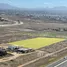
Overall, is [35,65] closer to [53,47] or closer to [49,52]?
[49,52]

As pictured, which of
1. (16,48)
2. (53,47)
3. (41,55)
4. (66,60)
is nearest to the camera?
(66,60)

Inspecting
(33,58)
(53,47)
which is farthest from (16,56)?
(53,47)

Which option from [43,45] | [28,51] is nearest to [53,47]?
[43,45]

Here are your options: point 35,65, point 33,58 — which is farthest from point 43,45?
point 35,65

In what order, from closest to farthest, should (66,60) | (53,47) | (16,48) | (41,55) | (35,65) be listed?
(35,65) < (66,60) < (41,55) < (16,48) < (53,47)

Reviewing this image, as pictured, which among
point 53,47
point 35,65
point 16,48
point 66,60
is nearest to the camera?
point 35,65

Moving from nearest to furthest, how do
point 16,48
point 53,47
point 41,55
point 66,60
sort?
point 66,60 → point 41,55 → point 16,48 → point 53,47

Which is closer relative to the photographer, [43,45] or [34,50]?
[34,50]

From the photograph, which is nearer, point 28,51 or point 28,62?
point 28,62

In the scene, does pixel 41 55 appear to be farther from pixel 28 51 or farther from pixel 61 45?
pixel 61 45
